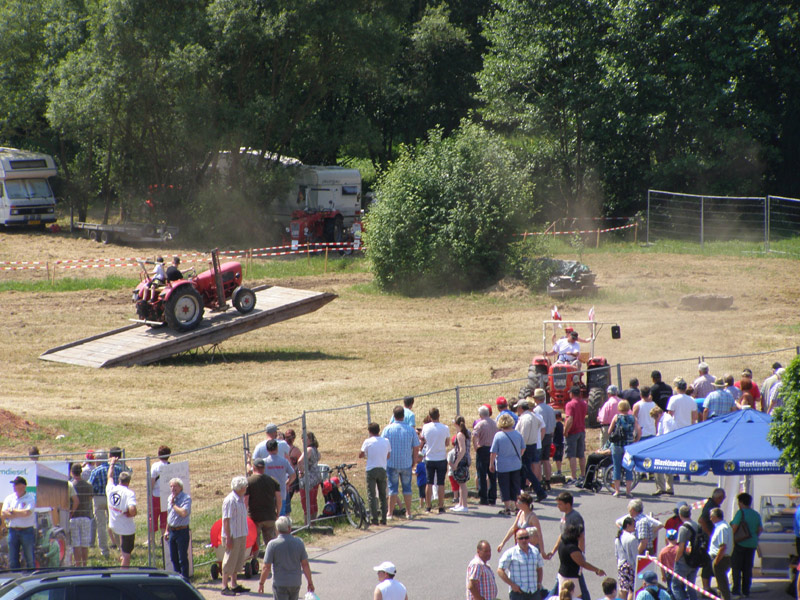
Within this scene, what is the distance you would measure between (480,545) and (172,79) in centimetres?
3427

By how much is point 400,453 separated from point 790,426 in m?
5.20

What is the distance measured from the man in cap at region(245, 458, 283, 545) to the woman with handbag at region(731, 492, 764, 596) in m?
4.97

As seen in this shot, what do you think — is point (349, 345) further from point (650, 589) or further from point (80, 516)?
point (650, 589)

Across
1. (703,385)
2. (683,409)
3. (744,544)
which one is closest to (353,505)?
(744,544)

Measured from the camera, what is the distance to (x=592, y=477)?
548 inches

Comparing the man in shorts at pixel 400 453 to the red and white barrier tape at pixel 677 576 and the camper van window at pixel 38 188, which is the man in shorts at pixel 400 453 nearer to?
the red and white barrier tape at pixel 677 576

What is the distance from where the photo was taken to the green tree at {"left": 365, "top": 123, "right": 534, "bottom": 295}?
106ft

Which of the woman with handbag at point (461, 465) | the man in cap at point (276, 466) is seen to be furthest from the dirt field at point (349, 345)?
the woman with handbag at point (461, 465)

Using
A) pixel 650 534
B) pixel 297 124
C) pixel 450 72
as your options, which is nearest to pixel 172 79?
pixel 297 124

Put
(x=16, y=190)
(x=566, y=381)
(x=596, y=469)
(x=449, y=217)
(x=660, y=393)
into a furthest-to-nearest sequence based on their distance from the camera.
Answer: (x=16, y=190) < (x=449, y=217) < (x=566, y=381) < (x=660, y=393) < (x=596, y=469)

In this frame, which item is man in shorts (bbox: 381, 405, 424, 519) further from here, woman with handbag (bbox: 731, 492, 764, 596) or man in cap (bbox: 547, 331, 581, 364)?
man in cap (bbox: 547, 331, 581, 364)

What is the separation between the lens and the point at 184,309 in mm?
22281

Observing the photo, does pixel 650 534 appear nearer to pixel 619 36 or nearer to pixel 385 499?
pixel 385 499

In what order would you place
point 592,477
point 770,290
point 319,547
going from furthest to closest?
point 770,290 < point 592,477 < point 319,547
